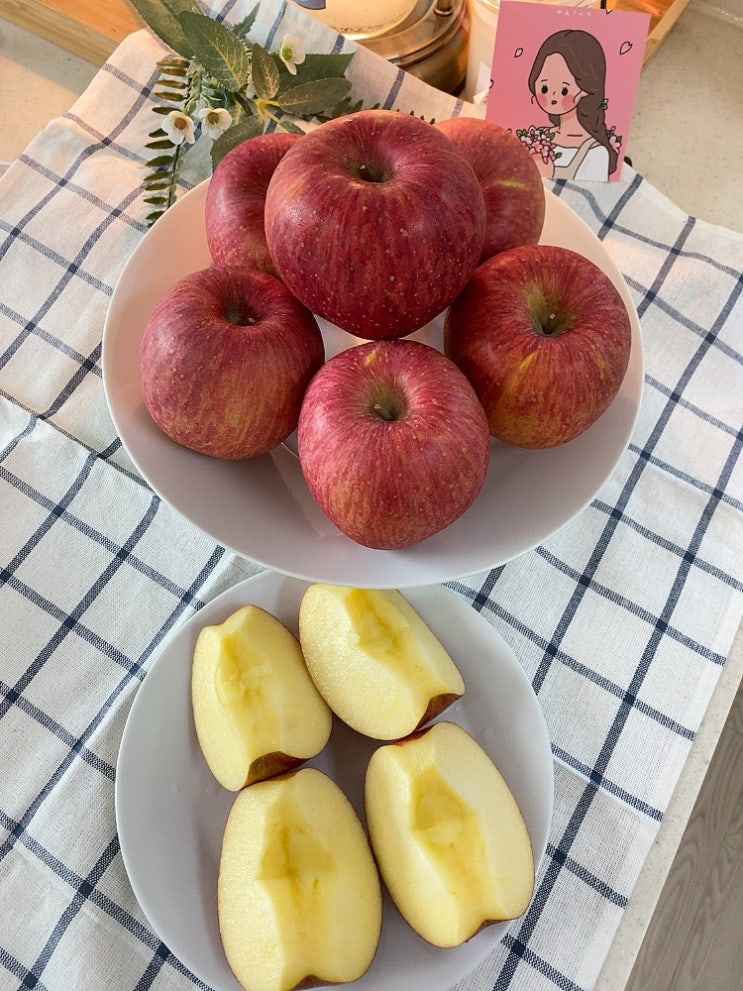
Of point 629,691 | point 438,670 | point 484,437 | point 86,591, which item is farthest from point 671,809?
point 86,591

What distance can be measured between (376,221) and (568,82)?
393 millimetres

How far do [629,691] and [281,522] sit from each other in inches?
12.1

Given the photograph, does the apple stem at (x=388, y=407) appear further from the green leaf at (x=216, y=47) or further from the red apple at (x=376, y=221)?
the green leaf at (x=216, y=47)

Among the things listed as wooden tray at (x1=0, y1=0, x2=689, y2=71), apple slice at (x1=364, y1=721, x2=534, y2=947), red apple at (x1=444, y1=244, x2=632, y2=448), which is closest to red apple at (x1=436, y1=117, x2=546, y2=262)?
red apple at (x1=444, y1=244, x2=632, y2=448)

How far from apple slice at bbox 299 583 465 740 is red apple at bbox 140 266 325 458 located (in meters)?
0.13

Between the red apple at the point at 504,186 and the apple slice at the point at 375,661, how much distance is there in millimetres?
242

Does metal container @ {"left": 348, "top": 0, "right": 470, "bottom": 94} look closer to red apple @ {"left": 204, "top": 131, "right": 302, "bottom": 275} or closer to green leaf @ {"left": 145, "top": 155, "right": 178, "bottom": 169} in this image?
green leaf @ {"left": 145, "top": 155, "right": 178, "bottom": 169}

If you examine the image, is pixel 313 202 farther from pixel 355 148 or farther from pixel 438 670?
pixel 438 670

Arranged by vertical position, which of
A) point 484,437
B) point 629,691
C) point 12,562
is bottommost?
point 12,562

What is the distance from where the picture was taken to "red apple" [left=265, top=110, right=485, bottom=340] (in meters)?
0.40

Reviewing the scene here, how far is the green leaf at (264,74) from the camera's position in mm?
668

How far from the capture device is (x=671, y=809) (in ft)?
1.90

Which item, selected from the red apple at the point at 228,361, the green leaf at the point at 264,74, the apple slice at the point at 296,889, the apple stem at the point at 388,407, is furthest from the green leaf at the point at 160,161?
the apple slice at the point at 296,889

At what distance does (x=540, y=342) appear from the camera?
0.44 m
